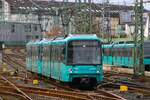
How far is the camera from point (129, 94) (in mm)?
21234

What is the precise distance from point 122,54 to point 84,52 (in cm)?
2340

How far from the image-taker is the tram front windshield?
78.3ft

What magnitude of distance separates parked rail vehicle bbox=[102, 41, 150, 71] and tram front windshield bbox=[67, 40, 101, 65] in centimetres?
1783

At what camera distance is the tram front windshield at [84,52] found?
23.9 meters

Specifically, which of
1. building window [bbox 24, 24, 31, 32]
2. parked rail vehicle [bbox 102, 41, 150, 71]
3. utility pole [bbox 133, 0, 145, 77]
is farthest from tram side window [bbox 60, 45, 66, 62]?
building window [bbox 24, 24, 31, 32]

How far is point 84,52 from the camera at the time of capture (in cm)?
2402

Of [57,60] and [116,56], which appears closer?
[57,60]

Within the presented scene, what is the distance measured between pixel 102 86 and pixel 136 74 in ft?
27.0

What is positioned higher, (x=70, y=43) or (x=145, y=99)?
(x=70, y=43)

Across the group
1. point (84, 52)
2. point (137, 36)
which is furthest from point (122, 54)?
point (84, 52)

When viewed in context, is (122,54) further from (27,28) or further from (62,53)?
(27,28)

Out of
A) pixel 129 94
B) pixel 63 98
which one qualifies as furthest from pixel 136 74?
pixel 63 98

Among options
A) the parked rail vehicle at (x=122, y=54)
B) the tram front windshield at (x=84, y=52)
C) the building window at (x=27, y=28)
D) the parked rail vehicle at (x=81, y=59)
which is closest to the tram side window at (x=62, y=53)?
the parked rail vehicle at (x=81, y=59)

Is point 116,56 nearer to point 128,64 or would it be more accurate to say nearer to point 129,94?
point 128,64
